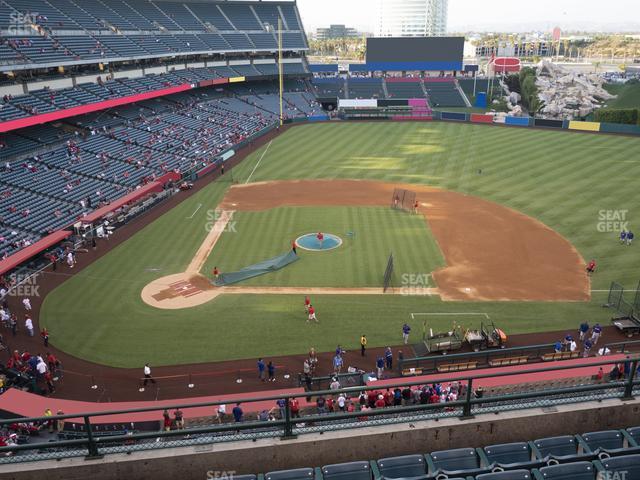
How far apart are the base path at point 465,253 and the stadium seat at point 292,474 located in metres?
21.0

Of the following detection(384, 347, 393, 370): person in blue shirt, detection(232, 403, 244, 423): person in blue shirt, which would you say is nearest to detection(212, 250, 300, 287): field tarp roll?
detection(384, 347, 393, 370): person in blue shirt

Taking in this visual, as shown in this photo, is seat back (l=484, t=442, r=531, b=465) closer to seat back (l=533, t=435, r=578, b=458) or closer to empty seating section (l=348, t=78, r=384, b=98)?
seat back (l=533, t=435, r=578, b=458)

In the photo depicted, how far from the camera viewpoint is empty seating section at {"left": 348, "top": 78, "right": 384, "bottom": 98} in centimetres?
10000

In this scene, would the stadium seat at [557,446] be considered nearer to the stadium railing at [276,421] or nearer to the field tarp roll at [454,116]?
the stadium railing at [276,421]

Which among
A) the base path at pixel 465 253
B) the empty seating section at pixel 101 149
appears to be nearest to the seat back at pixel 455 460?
the base path at pixel 465 253

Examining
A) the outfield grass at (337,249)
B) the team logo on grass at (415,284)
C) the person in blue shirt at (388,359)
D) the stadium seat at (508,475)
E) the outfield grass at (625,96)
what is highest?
the outfield grass at (625,96)

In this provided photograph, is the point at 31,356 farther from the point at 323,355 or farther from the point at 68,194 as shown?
the point at 68,194

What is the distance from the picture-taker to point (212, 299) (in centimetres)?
2834

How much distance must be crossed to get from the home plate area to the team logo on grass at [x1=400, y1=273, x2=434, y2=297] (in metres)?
11.9

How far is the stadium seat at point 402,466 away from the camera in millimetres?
7859

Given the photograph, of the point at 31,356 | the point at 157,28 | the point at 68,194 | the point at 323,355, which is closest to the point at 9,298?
the point at 31,356

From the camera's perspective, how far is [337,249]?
3469 centimetres

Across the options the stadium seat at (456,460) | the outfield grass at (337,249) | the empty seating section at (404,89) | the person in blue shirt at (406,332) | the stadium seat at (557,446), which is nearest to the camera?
the stadium seat at (456,460)

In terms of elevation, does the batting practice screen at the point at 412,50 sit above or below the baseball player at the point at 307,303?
above
